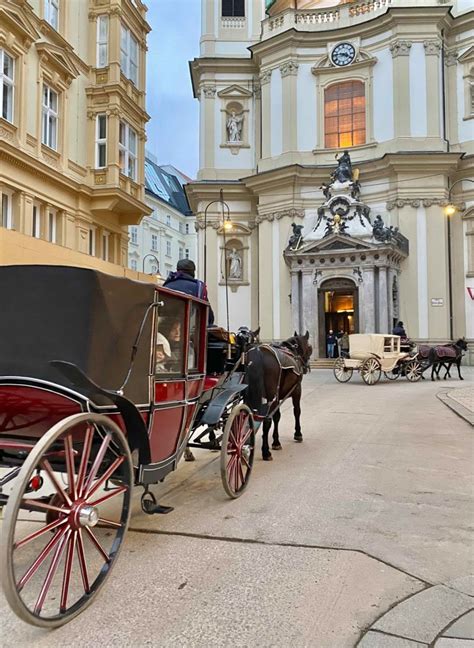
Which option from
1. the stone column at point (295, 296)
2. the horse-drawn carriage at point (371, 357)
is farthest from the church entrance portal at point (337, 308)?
the horse-drawn carriage at point (371, 357)

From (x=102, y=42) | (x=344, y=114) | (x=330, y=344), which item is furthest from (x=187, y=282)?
(x=344, y=114)

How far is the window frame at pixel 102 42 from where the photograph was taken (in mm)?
18531

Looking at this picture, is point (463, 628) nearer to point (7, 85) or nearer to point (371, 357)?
point (7, 85)

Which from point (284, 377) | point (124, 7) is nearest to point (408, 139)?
point (124, 7)

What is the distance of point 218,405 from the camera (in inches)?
213

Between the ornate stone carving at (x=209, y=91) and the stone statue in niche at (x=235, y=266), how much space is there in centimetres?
1002

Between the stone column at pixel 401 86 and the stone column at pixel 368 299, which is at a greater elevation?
the stone column at pixel 401 86

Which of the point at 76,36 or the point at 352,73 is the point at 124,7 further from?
the point at 352,73

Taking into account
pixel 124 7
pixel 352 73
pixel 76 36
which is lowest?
pixel 76 36

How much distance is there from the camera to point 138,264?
47.1m

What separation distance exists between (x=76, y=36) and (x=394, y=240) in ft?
55.3

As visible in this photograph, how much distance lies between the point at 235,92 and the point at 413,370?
21768mm

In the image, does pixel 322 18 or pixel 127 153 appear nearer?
pixel 127 153

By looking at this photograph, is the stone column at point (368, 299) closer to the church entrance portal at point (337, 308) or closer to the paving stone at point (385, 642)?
the church entrance portal at point (337, 308)
